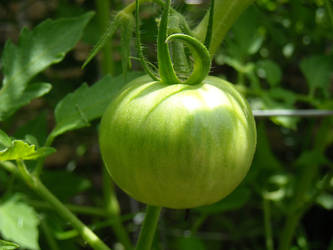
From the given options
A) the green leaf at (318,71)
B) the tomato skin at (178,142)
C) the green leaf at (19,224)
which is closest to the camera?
the tomato skin at (178,142)

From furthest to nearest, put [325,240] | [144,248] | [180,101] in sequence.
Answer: [325,240]
[144,248]
[180,101]

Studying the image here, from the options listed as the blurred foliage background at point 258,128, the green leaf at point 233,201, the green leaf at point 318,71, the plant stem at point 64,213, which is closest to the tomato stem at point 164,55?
the blurred foliage background at point 258,128

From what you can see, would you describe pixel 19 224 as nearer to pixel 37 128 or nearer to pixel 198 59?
pixel 37 128

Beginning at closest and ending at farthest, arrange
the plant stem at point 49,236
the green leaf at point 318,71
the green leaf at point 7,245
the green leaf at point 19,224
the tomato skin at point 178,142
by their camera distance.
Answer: the tomato skin at point 178,142 → the green leaf at point 7,245 → the green leaf at point 19,224 → the plant stem at point 49,236 → the green leaf at point 318,71

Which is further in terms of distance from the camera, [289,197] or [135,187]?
[289,197]

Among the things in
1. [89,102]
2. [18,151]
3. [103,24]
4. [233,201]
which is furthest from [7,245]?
[103,24]

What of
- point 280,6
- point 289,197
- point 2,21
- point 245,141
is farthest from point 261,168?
point 2,21

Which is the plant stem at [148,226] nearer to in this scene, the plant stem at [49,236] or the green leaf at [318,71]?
the plant stem at [49,236]

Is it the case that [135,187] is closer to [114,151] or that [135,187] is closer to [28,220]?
[114,151]
